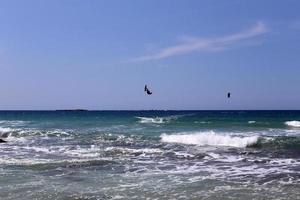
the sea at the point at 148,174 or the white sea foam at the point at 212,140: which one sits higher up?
the white sea foam at the point at 212,140

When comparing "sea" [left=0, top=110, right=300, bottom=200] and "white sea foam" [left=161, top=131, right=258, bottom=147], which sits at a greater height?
"white sea foam" [left=161, top=131, right=258, bottom=147]

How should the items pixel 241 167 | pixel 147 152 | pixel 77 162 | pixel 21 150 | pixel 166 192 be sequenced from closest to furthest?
1. pixel 166 192
2. pixel 241 167
3. pixel 77 162
4. pixel 147 152
5. pixel 21 150

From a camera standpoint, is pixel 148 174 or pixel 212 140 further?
pixel 212 140

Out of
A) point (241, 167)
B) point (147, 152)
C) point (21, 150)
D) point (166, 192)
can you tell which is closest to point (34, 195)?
point (166, 192)

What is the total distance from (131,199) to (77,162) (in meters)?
6.97

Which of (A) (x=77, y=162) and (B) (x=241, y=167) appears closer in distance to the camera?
(B) (x=241, y=167)

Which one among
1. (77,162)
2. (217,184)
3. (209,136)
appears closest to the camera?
(217,184)

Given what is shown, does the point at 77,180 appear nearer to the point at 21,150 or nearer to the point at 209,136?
the point at 21,150

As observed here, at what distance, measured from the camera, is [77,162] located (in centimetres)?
1873

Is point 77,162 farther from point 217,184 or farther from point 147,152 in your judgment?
point 217,184

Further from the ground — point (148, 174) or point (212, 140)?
point (212, 140)

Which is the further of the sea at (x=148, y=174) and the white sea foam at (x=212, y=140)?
the white sea foam at (x=212, y=140)

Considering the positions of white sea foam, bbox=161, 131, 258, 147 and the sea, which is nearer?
the sea

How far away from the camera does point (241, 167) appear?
57.6 feet
